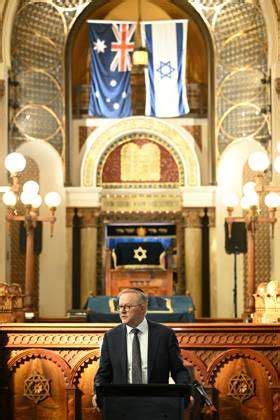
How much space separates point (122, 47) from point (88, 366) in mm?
12366

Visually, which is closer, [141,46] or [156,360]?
[156,360]

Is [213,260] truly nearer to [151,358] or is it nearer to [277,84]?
[277,84]

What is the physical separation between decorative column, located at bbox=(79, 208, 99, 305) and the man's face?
14886 millimetres

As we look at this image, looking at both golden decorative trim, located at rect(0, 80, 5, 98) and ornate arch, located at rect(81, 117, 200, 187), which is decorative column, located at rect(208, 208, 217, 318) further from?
golden decorative trim, located at rect(0, 80, 5, 98)

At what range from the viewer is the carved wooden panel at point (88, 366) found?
33.7 ft

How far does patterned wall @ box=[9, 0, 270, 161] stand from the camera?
69.8 ft

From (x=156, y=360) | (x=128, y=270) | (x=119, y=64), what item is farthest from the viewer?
(x=119, y=64)

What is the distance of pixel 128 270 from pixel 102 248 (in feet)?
9.77

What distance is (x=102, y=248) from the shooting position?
21.6 m

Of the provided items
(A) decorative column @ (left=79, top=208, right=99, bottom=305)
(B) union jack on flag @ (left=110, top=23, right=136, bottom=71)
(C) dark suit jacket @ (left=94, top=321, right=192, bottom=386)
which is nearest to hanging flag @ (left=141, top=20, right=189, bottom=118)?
(B) union jack on flag @ (left=110, top=23, right=136, bottom=71)

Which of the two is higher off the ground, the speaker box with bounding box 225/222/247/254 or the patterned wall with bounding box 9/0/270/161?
the patterned wall with bounding box 9/0/270/161

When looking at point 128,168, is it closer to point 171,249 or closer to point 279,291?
point 171,249

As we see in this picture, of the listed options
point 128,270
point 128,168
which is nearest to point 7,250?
point 128,270

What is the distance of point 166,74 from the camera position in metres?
21.2
